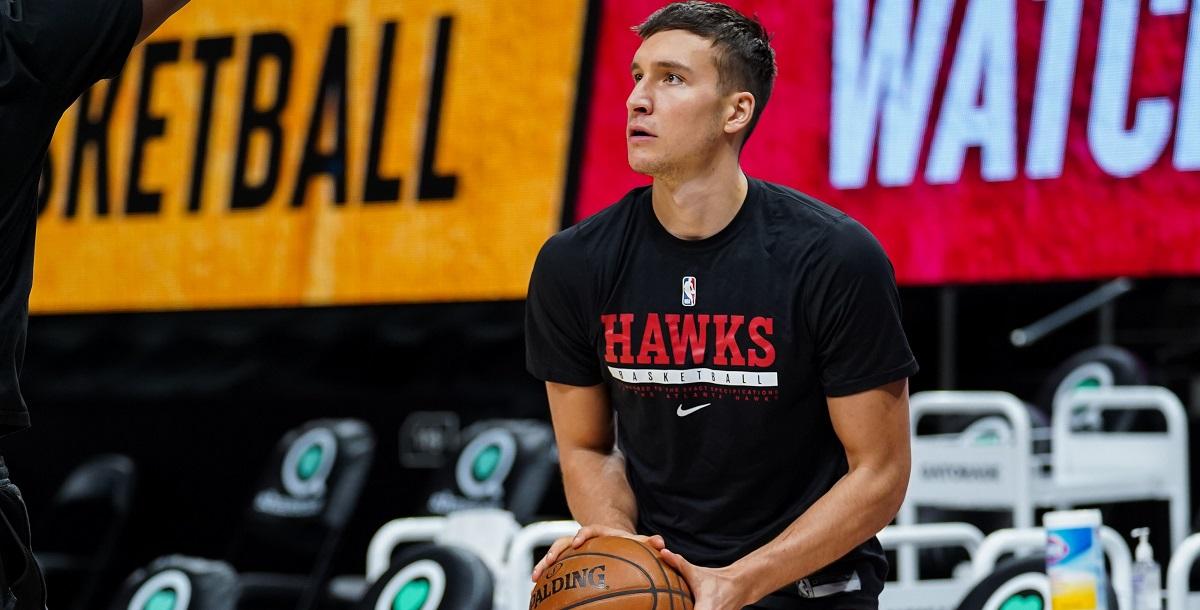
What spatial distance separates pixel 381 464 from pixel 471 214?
1902 mm

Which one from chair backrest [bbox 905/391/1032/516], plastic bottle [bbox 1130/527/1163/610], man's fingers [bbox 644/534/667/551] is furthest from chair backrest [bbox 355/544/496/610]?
chair backrest [bbox 905/391/1032/516]

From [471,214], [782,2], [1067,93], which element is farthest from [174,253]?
[1067,93]

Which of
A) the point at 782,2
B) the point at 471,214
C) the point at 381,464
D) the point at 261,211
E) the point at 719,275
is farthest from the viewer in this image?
the point at 381,464

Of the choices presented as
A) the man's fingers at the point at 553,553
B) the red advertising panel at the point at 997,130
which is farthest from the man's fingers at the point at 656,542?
the red advertising panel at the point at 997,130

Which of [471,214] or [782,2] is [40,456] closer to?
[471,214]

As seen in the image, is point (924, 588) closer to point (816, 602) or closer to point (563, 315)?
point (816, 602)

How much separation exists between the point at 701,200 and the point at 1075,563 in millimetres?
1170

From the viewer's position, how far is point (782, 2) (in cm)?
570

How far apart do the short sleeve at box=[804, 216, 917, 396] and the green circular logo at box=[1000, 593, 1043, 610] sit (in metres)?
1.14

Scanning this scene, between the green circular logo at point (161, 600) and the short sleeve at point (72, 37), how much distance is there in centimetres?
270

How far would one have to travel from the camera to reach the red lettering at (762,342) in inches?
105

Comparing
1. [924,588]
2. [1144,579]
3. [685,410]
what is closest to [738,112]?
[685,410]

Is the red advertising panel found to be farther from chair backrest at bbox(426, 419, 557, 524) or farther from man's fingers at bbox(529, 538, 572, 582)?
man's fingers at bbox(529, 538, 572, 582)

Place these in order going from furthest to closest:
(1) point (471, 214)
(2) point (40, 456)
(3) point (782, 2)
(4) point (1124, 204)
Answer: (2) point (40, 456) → (1) point (471, 214) → (3) point (782, 2) → (4) point (1124, 204)
